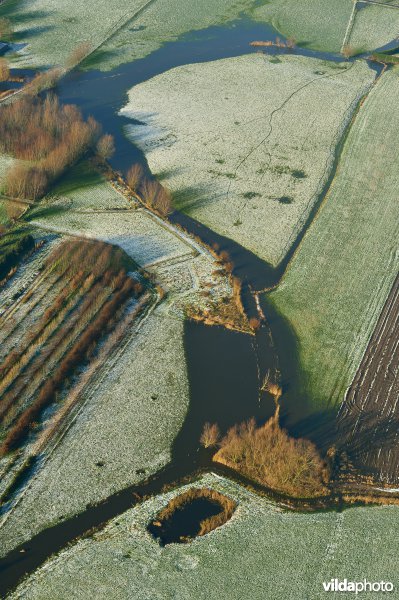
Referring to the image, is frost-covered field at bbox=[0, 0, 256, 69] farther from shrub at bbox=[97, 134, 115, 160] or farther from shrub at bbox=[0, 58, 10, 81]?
shrub at bbox=[97, 134, 115, 160]

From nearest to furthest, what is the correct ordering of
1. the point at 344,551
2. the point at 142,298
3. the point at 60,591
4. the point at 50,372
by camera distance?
the point at 60,591, the point at 344,551, the point at 50,372, the point at 142,298

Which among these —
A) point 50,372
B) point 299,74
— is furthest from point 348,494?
point 299,74

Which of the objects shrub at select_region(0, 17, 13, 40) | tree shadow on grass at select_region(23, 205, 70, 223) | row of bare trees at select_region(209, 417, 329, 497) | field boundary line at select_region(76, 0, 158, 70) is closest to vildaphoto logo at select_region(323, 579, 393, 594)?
row of bare trees at select_region(209, 417, 329, 497)

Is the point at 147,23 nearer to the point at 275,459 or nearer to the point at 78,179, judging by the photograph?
the point at 78,179

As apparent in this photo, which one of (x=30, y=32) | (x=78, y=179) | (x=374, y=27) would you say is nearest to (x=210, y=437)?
(x=78, y=179)

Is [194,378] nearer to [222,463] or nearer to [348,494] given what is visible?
[222,463]

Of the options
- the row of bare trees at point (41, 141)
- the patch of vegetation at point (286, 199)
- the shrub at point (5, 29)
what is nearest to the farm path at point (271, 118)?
the patch of vegetation at point (286, 199)

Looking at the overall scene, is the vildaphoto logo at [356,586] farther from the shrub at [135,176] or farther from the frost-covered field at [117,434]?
the shrub at [135,176]
